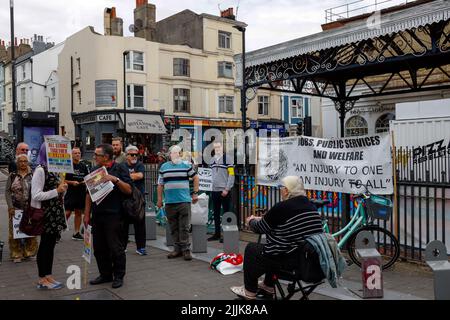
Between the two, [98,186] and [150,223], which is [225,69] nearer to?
[150,223]

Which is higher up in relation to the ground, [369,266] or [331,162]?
[331,162]

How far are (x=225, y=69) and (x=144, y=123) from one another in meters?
9.91

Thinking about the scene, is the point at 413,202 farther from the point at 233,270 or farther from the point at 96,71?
the point at 96,71

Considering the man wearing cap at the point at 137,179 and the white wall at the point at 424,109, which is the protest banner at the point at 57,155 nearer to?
the man wearing cap at the point at 137,179

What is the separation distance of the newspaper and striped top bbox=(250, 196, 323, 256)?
6.53 feet

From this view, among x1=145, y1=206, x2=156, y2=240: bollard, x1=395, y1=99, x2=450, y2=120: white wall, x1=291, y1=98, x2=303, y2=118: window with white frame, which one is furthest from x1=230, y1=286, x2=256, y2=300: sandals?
x1=291, y1=98, x2=303, y2=118: window with white frame

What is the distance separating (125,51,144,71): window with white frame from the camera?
3516cm

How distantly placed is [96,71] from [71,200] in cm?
2804

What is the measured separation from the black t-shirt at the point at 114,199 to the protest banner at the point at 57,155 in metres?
0.51

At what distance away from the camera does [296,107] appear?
4556 centimetres

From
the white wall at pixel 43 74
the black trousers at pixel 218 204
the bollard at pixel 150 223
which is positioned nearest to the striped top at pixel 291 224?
the black trousers at pixel 218 204

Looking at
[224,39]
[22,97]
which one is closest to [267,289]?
[224,39]

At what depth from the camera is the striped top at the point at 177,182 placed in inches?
275

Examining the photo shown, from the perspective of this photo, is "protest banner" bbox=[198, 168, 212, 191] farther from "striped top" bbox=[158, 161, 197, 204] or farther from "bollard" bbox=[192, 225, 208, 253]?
"striped top" bbox=[158, 161, 197, 204]
